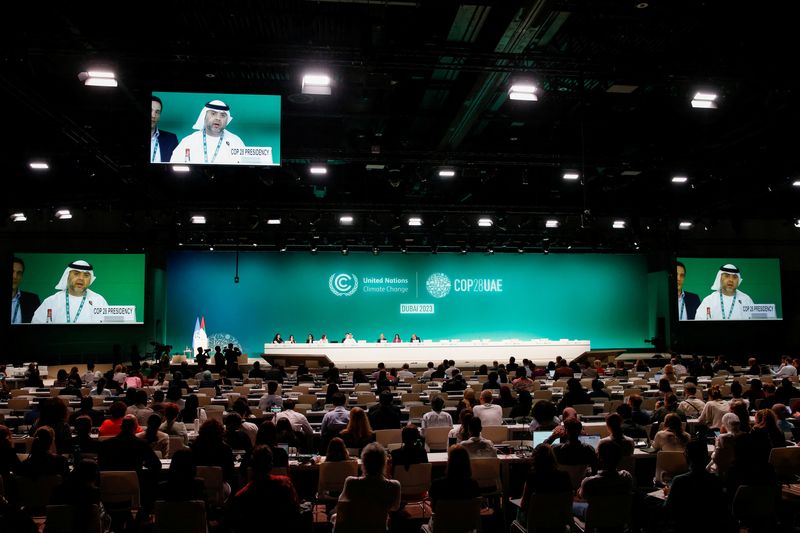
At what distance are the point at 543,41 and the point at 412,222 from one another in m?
9.66

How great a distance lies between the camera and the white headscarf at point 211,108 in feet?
32.4

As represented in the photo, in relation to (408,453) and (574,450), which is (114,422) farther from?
(574,450)

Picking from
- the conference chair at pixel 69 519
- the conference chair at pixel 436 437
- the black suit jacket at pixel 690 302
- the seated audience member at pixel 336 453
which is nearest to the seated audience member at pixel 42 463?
the conference chair at pixel 69 519

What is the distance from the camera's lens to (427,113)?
47.3 ft

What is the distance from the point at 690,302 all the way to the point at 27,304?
22449 millimetres

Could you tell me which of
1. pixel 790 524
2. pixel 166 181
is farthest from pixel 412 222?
pixel 790 524

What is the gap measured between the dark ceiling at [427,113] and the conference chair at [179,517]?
21.1 feet

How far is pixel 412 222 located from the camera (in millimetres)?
19469

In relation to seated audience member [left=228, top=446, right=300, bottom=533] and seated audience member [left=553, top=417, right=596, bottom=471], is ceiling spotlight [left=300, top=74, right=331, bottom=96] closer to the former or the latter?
seated audience member [left=553, top=417, right=596, bottom=471]

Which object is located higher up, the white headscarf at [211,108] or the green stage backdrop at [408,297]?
the white headscarf at [211,108]

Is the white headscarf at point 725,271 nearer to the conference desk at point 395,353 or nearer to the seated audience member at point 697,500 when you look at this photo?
the conference desk at point 395,353

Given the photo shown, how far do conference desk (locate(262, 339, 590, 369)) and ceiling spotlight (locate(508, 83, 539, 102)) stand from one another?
12.3 meters

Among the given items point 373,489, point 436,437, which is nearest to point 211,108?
point 436,437

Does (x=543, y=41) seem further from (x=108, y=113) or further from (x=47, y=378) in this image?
(x=47, y=378)
